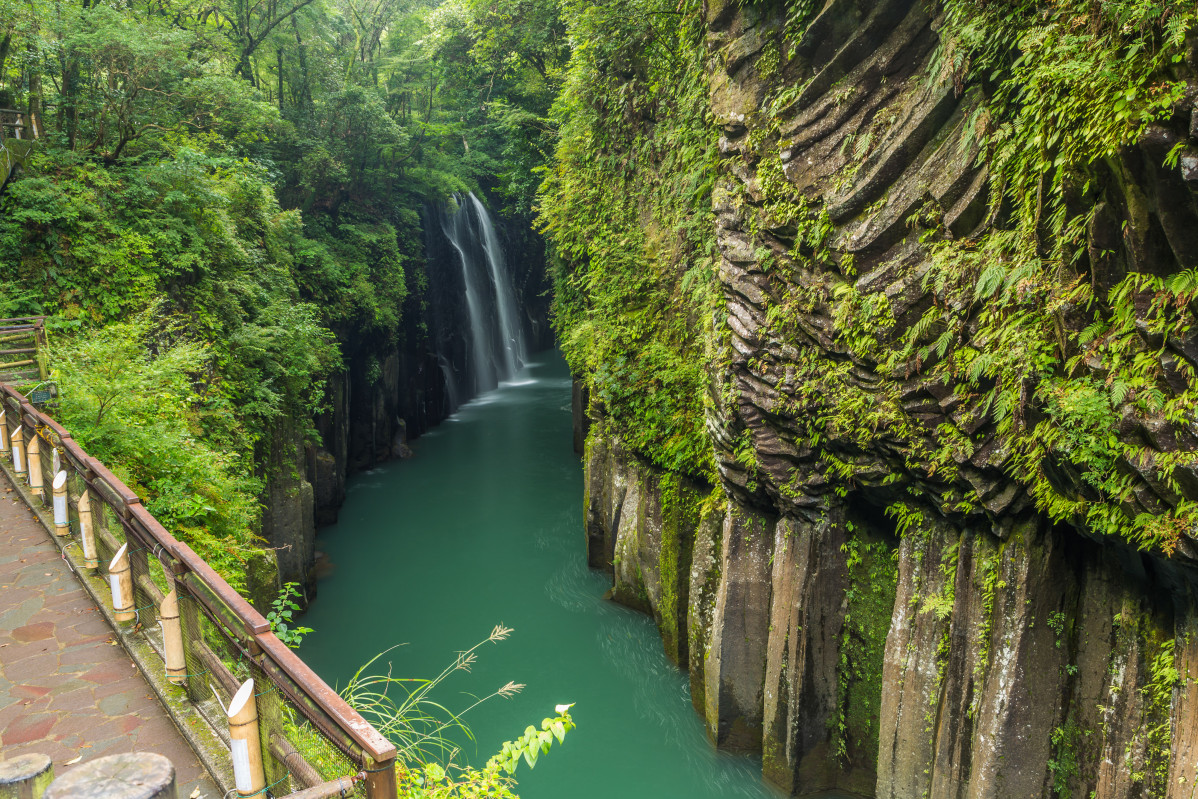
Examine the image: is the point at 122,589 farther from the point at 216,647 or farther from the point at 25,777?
the point at 25,777

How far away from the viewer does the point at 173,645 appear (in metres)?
4.71

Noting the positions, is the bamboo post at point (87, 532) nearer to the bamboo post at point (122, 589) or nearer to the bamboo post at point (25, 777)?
the bamboo post at point (122, 589)

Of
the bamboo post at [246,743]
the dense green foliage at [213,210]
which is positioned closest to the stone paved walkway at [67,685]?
the bamboo post at [246,743]

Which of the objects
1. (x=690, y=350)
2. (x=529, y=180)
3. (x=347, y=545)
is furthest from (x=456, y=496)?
(x=690, y=350)

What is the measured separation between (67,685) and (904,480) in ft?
24.0

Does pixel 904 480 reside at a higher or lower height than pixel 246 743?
higher

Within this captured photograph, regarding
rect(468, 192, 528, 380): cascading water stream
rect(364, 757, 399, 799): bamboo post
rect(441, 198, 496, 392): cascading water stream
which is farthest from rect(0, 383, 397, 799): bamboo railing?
rect(468, 192, 528, 380): cascading water stream

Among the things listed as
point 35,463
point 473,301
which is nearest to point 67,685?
point 35,463

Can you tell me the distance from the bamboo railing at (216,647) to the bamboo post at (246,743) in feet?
0.09

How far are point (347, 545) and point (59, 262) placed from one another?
8756mm

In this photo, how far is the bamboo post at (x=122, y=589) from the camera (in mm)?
5358

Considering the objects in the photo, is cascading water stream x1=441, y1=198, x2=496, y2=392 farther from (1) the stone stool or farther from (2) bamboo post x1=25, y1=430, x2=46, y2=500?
(1) the stone stool

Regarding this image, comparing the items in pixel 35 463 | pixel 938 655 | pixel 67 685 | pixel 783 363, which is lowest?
pixel 938 655

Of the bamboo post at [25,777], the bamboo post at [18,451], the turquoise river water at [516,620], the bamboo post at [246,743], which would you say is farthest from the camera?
the turquoise river water at [516,620]
